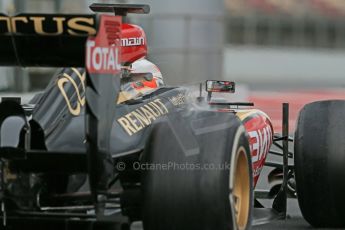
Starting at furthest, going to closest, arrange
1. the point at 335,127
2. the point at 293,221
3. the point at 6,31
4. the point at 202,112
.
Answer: the point at 293,221 → the point at 335,127 → the point at 202,112 → the point at 6,31

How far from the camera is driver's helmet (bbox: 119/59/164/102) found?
6090 mm

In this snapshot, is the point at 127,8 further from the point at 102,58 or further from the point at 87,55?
the point at 87,55

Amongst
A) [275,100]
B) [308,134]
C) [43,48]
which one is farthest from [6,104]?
[275,100]

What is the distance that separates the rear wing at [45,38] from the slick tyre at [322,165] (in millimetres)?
1983

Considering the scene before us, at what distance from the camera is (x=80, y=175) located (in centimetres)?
534

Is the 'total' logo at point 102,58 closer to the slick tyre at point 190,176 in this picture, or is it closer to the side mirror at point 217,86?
the slick tyre at point 190,176

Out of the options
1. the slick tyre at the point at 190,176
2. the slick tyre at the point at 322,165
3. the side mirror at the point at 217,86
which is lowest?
the slick tyre at the point at 322,165

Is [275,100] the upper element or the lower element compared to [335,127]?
lower

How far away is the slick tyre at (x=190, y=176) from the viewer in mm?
4762

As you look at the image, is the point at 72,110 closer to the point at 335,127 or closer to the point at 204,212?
the point at 204,212

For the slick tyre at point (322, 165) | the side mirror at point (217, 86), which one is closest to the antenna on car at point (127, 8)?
the side mirror at point (217, 86)

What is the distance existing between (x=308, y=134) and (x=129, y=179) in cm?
136

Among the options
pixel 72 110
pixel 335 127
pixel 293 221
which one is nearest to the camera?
pixel 72 110

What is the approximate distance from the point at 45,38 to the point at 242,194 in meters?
1.44
